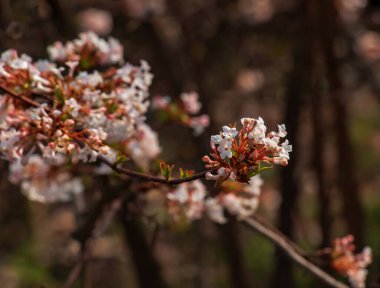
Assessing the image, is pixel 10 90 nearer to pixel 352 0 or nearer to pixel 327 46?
pixel 327 46

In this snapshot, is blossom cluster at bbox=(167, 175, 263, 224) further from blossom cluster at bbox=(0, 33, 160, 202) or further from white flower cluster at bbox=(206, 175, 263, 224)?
blossom cluster at bbox=(0, 33, 160, 202)

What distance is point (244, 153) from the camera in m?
1.69

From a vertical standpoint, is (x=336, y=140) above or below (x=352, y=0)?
below

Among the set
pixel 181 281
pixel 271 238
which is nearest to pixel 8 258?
pixel 181 281

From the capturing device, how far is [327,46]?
3984mm

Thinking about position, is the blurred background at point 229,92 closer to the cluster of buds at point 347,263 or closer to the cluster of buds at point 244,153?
the cluster of buds at point 347,263

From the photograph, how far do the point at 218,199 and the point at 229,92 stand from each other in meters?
4.52

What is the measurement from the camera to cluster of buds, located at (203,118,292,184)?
1663mm

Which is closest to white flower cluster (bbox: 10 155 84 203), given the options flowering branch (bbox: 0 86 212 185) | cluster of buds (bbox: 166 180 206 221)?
cluster of buds (bbox: 166 180 206 221)

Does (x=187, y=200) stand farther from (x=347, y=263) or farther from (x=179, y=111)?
(x=347, y=263)

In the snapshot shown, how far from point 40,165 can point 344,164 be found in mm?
2246

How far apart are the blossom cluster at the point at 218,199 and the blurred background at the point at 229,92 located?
8.3 inches

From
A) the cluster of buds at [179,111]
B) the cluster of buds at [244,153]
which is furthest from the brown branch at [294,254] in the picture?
the cluster of buds at [244,153]

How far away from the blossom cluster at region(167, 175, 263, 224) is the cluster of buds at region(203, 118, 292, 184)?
3.50ft
